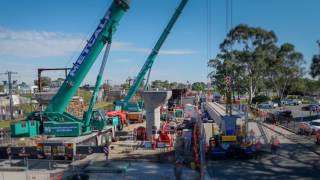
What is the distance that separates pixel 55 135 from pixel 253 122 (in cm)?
2364

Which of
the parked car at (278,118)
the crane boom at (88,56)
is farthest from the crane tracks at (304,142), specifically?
the crane boom at (88,56)

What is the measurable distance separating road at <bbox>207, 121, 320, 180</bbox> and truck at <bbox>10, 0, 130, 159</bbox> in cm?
646

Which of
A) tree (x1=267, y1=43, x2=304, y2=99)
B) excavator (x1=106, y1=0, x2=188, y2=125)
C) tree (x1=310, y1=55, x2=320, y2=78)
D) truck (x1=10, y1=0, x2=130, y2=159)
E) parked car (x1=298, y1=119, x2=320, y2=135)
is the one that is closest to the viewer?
truck (x1=10, y1=0, x2=130, y2=159)

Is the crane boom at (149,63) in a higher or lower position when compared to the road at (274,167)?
higher

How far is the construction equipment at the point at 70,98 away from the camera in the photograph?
67.0 ft

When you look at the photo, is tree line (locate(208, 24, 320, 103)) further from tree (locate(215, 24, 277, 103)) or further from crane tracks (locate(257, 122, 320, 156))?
crane tracks (locate(257, 122, 320, 156))

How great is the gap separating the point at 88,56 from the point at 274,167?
454 inches

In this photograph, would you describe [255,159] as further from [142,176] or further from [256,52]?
[256,52]

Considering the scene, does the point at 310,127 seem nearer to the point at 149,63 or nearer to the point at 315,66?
the point at 149,63

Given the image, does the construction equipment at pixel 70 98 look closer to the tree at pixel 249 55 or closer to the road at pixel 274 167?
the road at pixel 274 167

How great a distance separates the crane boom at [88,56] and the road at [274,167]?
341 inches

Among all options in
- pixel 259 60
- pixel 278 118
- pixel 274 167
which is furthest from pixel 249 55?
pixel 274 167

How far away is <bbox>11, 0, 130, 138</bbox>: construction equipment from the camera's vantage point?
20.4 meters

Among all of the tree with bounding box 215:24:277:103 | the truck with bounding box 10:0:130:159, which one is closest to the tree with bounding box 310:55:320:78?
the tree with bounding box 215:24:277:103
